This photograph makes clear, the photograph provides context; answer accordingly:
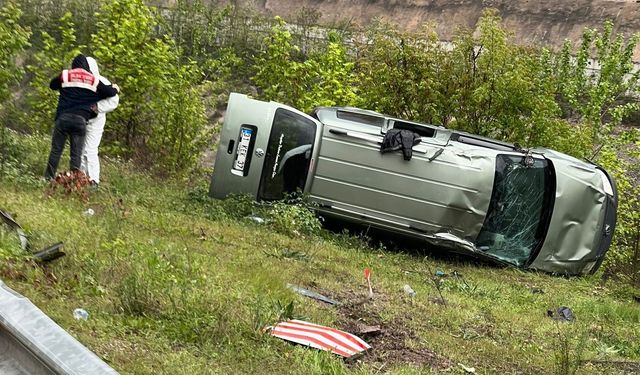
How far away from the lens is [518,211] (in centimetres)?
1095

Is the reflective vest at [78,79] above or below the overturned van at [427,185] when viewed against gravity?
above

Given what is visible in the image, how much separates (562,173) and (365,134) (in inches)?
114

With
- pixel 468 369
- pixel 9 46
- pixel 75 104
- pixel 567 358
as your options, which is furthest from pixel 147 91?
pixel 567 358

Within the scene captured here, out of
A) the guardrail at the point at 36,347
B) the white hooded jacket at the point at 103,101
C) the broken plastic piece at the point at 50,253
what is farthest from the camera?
the white hooded jacket at the point at 103,101

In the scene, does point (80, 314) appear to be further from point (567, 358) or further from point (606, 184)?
point (606, 184)

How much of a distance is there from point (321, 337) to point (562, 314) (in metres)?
4.13

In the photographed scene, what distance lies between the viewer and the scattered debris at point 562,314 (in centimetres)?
771

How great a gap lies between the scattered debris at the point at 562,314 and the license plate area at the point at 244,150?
4.53 meters

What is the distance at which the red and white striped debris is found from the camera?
4484mm

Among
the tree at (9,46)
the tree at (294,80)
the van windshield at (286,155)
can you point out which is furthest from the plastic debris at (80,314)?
the tree at (294,80)

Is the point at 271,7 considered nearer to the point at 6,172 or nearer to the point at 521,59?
the point at 521,59

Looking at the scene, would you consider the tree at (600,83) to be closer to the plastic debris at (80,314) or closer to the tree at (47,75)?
the tree at (47,75)

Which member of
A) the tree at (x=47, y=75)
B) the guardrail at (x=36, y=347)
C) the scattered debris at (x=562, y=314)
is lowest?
the tree at (x=47, y=75)

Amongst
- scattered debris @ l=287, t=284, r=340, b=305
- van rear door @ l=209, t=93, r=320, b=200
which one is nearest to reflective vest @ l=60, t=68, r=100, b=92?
van rear door @ l=209, t=93, r=320, b=200
